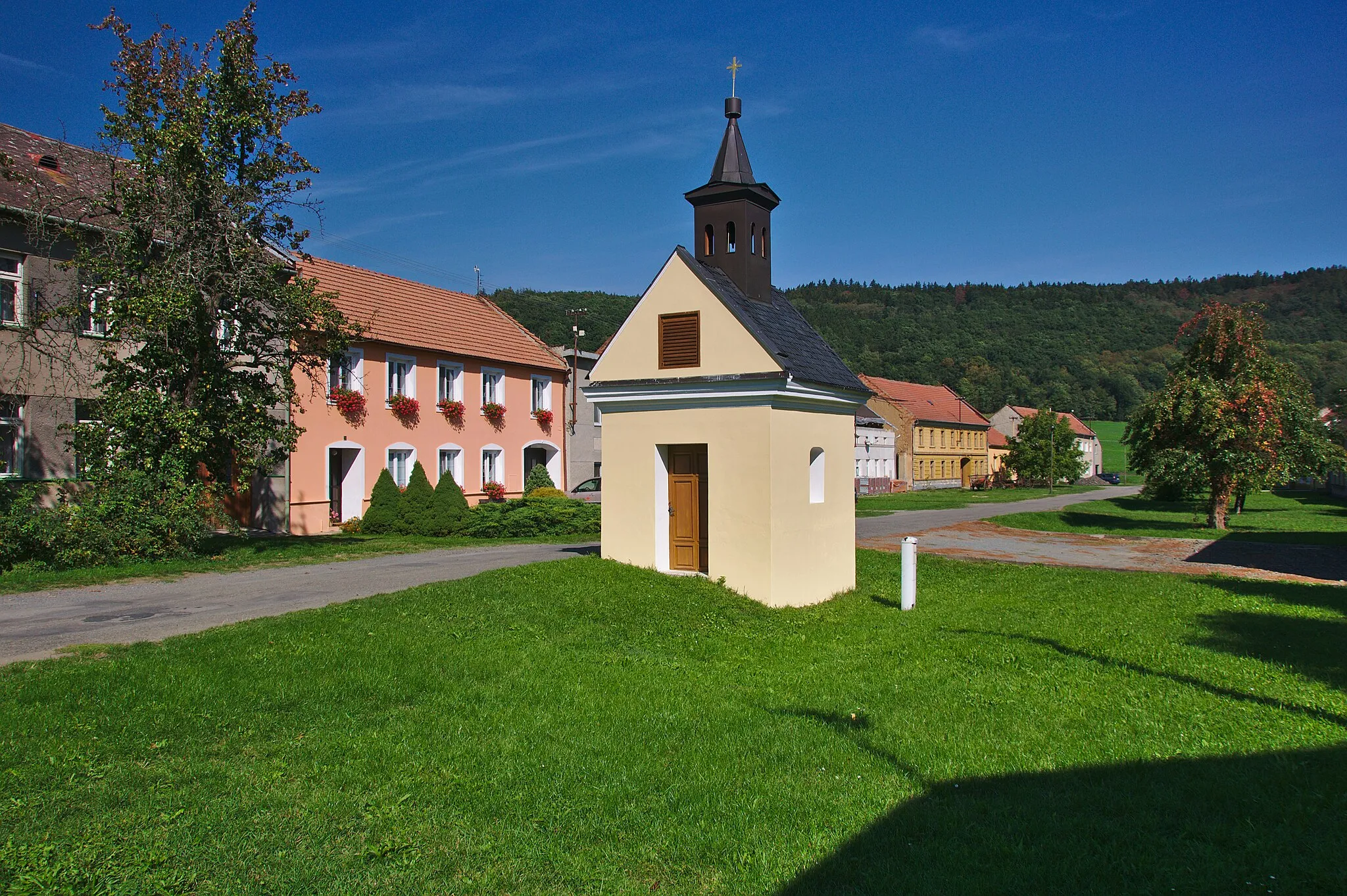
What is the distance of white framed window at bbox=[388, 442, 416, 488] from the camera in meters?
28.9

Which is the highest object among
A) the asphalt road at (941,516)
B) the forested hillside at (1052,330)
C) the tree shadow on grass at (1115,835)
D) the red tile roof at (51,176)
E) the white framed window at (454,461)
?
the forested hillside at (1052,330)

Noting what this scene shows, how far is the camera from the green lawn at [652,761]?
14.0 feet

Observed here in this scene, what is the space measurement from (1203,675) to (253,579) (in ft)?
43.1

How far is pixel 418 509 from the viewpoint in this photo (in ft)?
84.0

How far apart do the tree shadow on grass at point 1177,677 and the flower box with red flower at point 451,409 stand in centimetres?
2301

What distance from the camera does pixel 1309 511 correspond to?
4119 cm

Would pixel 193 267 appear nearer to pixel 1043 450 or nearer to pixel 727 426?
pixel 727 426

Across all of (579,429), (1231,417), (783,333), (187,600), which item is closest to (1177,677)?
(783,333)

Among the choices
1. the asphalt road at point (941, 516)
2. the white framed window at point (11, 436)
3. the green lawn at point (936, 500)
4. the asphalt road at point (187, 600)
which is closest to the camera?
the asphalt road at point (187, 600)

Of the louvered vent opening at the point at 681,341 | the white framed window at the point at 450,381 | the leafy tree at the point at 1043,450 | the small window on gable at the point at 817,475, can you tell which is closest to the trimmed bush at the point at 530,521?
the white framed window at the point at 450,381

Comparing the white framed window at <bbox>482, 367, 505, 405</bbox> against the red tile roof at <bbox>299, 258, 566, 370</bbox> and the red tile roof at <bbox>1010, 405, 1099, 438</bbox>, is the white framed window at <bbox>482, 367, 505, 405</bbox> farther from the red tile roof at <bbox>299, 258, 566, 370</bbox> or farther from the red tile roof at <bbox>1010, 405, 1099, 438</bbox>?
the red tile roof at <bbox>1010, 405, 1099, 438</bbox>

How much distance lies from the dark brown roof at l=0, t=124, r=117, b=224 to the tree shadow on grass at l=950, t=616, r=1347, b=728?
17.0 metres

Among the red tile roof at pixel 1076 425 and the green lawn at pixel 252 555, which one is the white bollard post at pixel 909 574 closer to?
the green lawn at pixel 252 555

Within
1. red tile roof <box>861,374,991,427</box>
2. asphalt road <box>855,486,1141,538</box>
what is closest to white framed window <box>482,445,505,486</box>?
asphalt road <box>855,486,1141,538</box>
